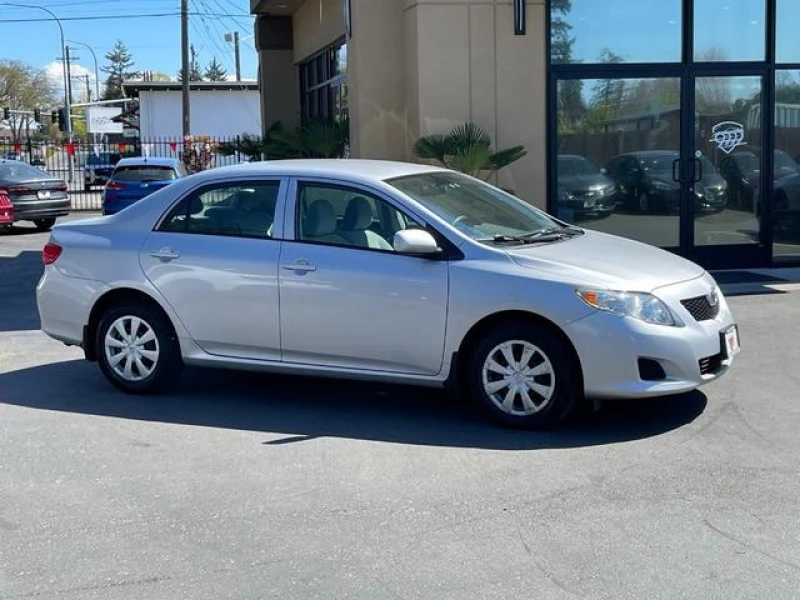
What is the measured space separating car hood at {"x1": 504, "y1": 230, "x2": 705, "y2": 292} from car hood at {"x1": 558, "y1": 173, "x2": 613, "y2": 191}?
20.9ft

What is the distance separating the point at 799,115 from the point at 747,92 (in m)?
0.78

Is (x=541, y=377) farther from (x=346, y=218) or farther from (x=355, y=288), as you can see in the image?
(x=346, y=218)

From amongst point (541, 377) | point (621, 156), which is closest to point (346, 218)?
point (541, 377)

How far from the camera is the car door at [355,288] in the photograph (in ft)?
21.3

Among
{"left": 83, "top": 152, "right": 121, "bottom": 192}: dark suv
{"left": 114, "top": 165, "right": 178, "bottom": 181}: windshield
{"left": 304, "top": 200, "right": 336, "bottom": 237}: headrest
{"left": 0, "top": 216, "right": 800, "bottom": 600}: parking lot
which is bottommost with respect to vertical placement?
{"left": 0, "top": 216, "right": 800, "bottom": 600}: parking lot

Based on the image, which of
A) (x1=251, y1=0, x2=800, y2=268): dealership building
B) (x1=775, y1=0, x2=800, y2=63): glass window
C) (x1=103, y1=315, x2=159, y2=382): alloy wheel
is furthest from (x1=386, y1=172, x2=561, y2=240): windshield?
(x1=775, y1=0, x2=800, y2=63): glass window

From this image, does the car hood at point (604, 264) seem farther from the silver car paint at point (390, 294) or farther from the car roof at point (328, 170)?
the car roof at point (328, 170)

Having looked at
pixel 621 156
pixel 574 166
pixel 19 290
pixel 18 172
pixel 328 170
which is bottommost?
pixel 19 290

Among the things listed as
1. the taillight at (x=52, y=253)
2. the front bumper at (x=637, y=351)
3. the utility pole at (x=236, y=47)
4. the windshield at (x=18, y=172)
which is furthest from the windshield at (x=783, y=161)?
the utility pole at (x=236, y=47)

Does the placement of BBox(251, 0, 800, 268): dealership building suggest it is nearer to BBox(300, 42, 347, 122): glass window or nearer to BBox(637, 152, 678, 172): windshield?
BBox(637, 152, 678, 172): windshield

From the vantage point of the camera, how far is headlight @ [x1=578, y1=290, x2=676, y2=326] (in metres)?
6.08

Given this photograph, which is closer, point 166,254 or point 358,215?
point 358,215

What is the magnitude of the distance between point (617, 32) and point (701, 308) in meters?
7.55

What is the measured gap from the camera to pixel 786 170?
44.0 ft
